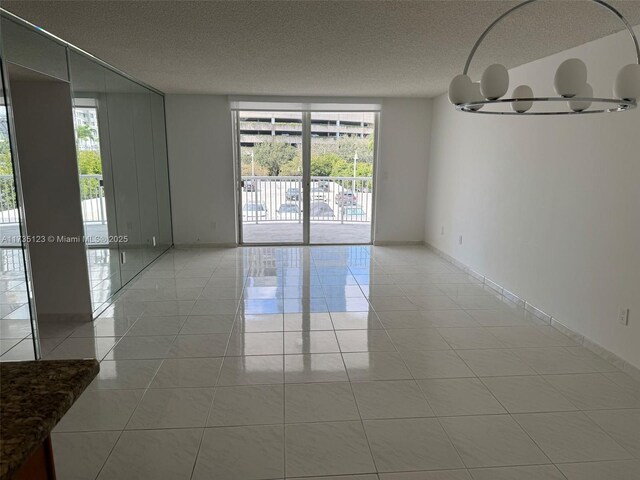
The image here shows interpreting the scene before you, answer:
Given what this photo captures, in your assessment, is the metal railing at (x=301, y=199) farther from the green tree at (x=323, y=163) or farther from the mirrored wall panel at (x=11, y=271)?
the mirrored wall panel at (x=11, y=271)

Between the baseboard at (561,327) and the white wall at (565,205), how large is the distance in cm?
4

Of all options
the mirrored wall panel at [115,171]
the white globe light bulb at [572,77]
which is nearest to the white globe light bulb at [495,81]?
the white globe light bulb at [572,77]

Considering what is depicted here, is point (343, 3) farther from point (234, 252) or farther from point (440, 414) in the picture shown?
point (234, 252)

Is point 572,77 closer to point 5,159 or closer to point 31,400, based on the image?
point 31,400

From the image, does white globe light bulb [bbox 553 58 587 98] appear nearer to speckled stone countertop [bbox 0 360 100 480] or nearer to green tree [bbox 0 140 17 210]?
speckled stone countertop [bbox 0 360 100 480]

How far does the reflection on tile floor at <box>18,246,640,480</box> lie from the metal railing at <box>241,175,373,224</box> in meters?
3.14

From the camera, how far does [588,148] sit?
306 centimetres

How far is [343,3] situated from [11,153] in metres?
2.08

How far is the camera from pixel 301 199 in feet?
22.4

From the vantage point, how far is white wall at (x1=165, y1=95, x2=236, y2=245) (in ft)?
19.6

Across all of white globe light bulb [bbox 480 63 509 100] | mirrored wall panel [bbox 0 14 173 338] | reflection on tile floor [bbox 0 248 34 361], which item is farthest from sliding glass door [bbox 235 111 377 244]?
white globe light bulb [bbox 480 63 509 100]

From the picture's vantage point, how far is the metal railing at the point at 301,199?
702 cm

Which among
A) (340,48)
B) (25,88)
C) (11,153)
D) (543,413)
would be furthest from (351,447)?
(25,88)

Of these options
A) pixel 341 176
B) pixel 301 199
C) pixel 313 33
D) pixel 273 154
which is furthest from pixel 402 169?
pixel 313 33
